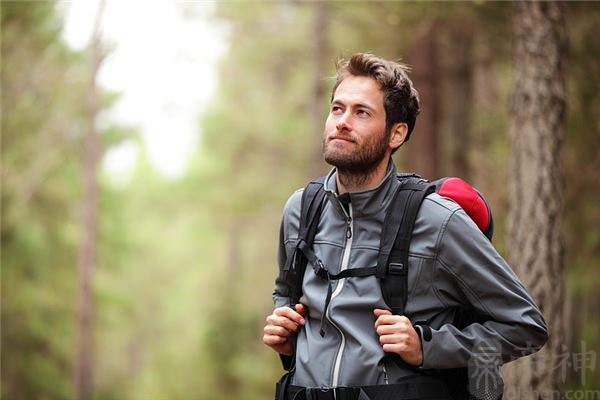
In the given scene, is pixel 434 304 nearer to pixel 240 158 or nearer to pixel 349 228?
pixel 349 228

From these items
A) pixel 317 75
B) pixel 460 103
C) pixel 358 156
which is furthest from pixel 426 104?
pixel 358 156

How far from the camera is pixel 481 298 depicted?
3.10 m

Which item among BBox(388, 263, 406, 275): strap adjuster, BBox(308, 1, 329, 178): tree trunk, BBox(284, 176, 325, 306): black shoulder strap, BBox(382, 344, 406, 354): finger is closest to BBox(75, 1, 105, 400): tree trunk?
BBox(308, 1, 329, 178): tree trunk

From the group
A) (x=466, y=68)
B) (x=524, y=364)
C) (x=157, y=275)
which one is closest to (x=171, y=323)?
(x=157, y=275)

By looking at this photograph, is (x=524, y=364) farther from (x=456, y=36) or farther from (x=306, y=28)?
(x=306, y=28)

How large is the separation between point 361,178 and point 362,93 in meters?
0.39

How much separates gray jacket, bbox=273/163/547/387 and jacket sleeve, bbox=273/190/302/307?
0.39 metres

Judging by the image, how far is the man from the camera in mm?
3051

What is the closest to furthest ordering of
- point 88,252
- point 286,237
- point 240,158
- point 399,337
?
1. point 399,337
2. point 286,237
3. point 88,252
4. point 240,158

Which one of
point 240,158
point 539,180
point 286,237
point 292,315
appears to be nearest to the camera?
point 292,315

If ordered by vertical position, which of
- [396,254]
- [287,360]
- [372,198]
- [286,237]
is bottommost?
[287,360]

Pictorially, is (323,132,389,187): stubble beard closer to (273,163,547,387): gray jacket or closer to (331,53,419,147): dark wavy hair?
(331,53,419,147): dark wavy hair

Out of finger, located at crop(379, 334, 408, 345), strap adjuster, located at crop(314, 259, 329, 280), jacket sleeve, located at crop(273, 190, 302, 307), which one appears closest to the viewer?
finger, located at crop(379, 334, 408, 345)

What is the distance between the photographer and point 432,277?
309 centimetres
